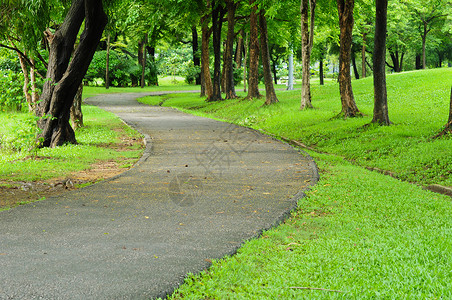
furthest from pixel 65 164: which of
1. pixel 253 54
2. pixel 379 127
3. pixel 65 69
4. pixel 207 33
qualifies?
pixel 207 33

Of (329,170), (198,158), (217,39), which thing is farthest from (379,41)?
(217,39)

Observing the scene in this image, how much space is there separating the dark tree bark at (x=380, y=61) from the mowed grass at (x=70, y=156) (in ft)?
25.2

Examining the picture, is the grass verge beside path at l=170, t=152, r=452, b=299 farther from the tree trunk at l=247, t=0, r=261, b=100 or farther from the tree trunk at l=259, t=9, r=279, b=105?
the tree trunk at l=247, t=0, r=261, b=100

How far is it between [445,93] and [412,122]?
26.3ft

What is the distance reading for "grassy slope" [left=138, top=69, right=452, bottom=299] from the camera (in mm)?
4051

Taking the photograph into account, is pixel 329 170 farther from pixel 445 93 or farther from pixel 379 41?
pixel 445 93

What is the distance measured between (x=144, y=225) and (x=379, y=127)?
1030 centimetres

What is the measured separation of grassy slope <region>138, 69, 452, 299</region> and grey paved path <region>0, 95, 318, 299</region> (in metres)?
0.38

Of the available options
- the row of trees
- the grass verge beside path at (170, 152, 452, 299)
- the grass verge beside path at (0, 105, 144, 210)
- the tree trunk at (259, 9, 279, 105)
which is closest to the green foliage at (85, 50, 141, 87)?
the row of trees

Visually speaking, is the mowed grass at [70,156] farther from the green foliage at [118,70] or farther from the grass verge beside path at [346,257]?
the green foliage at [118,70]

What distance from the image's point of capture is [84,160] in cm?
1238

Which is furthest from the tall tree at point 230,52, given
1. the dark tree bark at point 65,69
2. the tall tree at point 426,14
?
the tall tree at point 426,14

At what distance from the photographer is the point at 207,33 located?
3319 centimetres

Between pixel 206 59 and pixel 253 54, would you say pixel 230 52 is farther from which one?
pixel 253 54
